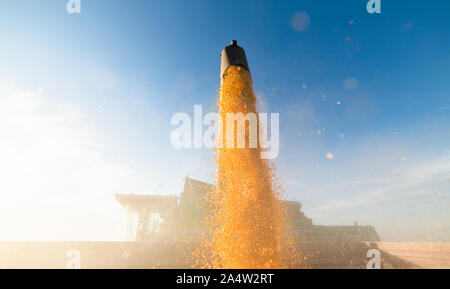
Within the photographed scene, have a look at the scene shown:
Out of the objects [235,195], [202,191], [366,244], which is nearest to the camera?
[235,195]

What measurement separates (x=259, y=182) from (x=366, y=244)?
4053 millimetres

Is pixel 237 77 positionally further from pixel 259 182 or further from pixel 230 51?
pixel 259 182

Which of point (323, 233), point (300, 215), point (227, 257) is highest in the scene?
point (227, 257)

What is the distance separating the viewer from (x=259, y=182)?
3830 mm

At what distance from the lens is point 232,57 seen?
16.0ft

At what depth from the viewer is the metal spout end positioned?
4832mm

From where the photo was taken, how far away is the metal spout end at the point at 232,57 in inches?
190

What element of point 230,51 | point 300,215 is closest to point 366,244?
point 230,51

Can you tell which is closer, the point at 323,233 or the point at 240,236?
the point at 240,236
